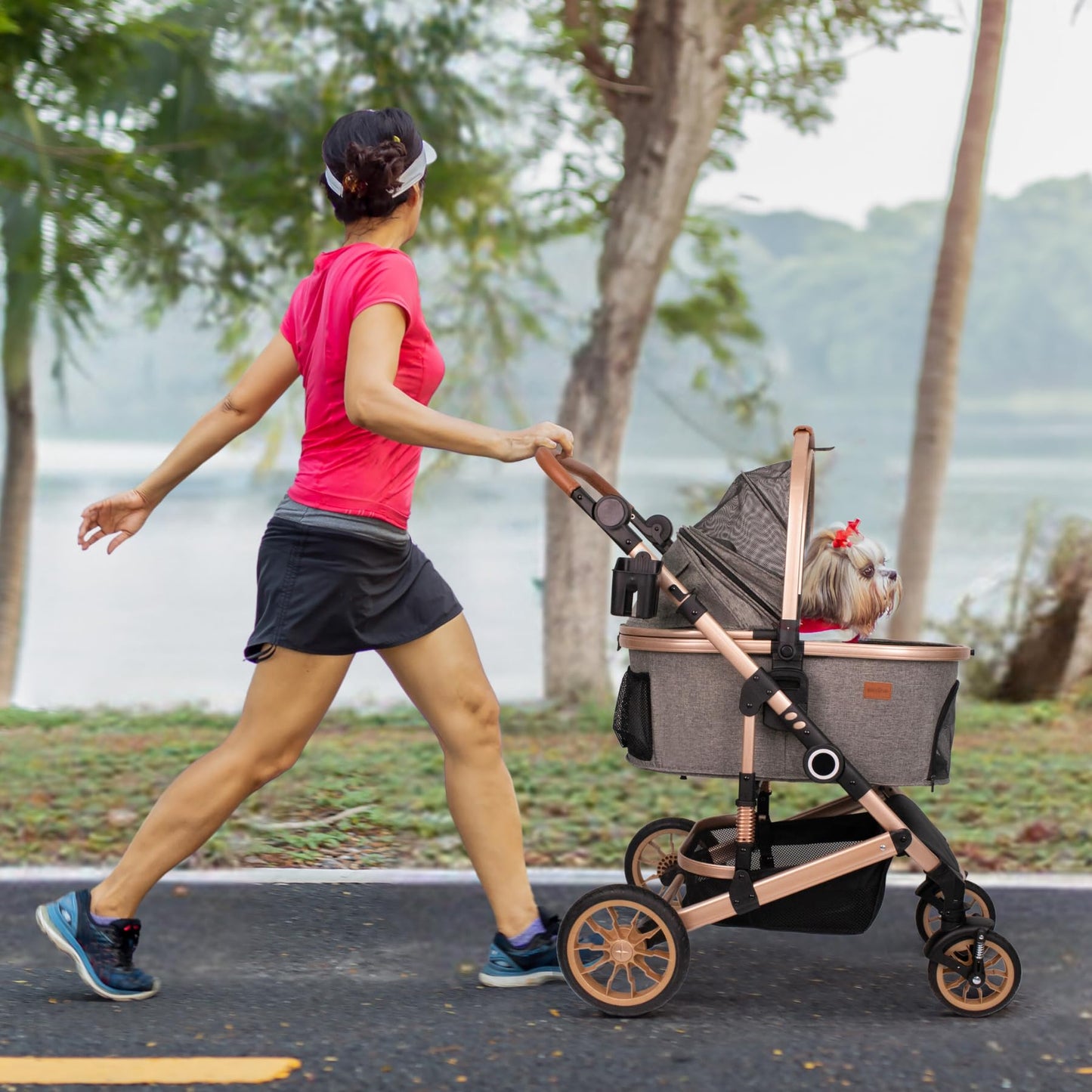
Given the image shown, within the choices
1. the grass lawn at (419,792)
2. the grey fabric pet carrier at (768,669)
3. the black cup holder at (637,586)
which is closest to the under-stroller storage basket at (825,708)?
the grey fabric pet carrier at (768,669)

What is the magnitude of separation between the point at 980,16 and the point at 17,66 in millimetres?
4807

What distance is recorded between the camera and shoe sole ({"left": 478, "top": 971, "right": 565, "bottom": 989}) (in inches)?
129

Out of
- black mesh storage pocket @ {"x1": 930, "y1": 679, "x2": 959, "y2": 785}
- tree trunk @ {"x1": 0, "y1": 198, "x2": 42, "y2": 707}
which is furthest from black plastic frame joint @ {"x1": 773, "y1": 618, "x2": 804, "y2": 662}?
tree trunk @ {"x1": 0, "y1": 198, "x2": 42, "y2": 707}

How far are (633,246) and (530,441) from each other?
4693mm

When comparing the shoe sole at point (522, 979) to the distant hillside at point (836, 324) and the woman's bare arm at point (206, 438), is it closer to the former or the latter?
the woman's bare arm at point (206, 438)

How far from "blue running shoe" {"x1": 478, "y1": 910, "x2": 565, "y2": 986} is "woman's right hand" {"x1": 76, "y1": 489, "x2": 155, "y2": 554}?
126 centimetres

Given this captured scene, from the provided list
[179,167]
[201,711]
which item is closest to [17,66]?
[179,167]

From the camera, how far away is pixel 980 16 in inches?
291

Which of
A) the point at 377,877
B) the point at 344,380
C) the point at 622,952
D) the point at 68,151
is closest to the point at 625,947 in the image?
the point at 622,952

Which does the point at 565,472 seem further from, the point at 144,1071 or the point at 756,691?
the point at 144,1071

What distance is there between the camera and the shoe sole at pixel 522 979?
3268 mm

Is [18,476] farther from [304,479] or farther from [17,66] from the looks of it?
[304,479]

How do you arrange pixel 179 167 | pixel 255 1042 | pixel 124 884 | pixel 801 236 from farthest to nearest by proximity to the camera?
pixel 801 236 < pixel 179 167 < pixel 124 884 < pixel 255 1042

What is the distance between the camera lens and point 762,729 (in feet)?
9.93
